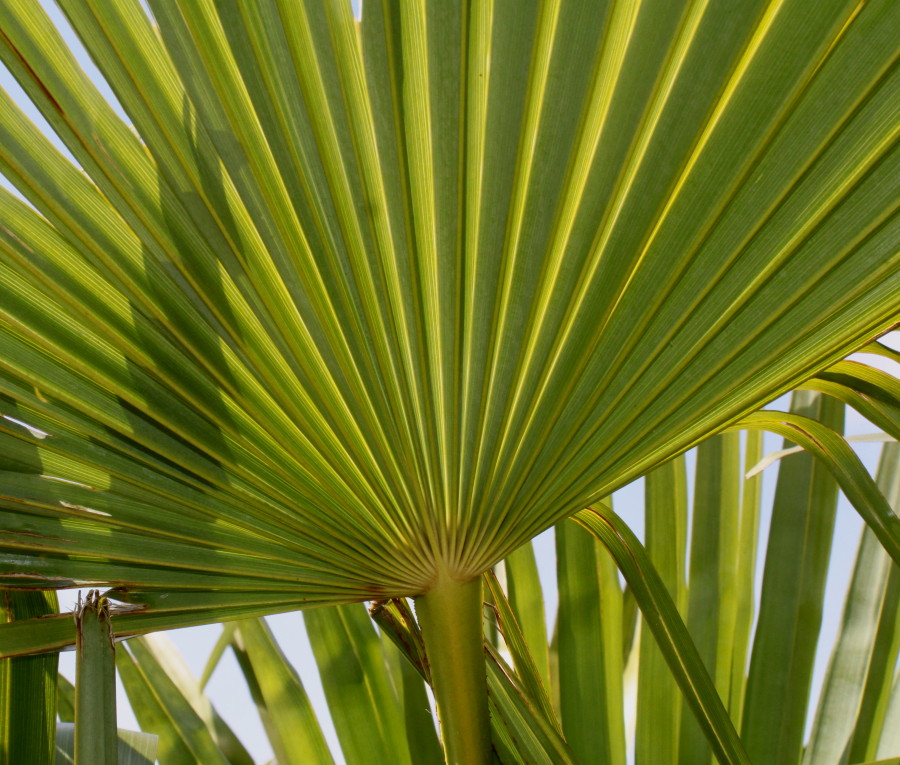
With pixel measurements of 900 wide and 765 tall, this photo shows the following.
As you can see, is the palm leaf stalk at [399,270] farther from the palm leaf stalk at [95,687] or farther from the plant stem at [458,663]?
the palm leaf stalk at [95,687]

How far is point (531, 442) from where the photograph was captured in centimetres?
97

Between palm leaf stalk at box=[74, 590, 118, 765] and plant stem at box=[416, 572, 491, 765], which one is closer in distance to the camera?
palm leaf stalk at box=[74, 590, 118, 765]

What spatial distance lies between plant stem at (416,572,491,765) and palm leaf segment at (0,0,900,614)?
4 cm

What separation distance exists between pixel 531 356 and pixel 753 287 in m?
0.26

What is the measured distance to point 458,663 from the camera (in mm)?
968

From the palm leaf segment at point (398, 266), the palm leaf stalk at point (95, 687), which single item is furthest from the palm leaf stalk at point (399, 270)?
the palm leaf stalk at point (95, 687)

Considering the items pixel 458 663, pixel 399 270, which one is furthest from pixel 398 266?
pixel 458 663

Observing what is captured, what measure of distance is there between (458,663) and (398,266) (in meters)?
0.50

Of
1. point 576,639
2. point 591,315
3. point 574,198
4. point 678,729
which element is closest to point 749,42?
point 574,198

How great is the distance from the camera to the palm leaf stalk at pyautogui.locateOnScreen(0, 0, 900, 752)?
70 cm

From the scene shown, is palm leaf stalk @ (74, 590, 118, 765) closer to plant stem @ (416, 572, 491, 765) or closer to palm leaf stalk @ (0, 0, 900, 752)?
palm leaf stalk @ (0, 0, 900, 752)

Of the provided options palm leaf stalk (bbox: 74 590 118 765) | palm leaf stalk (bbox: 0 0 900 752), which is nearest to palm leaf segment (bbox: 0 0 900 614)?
palm leaf stalk (bbox: 0 0 900 752)

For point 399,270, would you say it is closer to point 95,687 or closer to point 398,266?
point 398,266

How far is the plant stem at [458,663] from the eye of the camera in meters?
0.94
